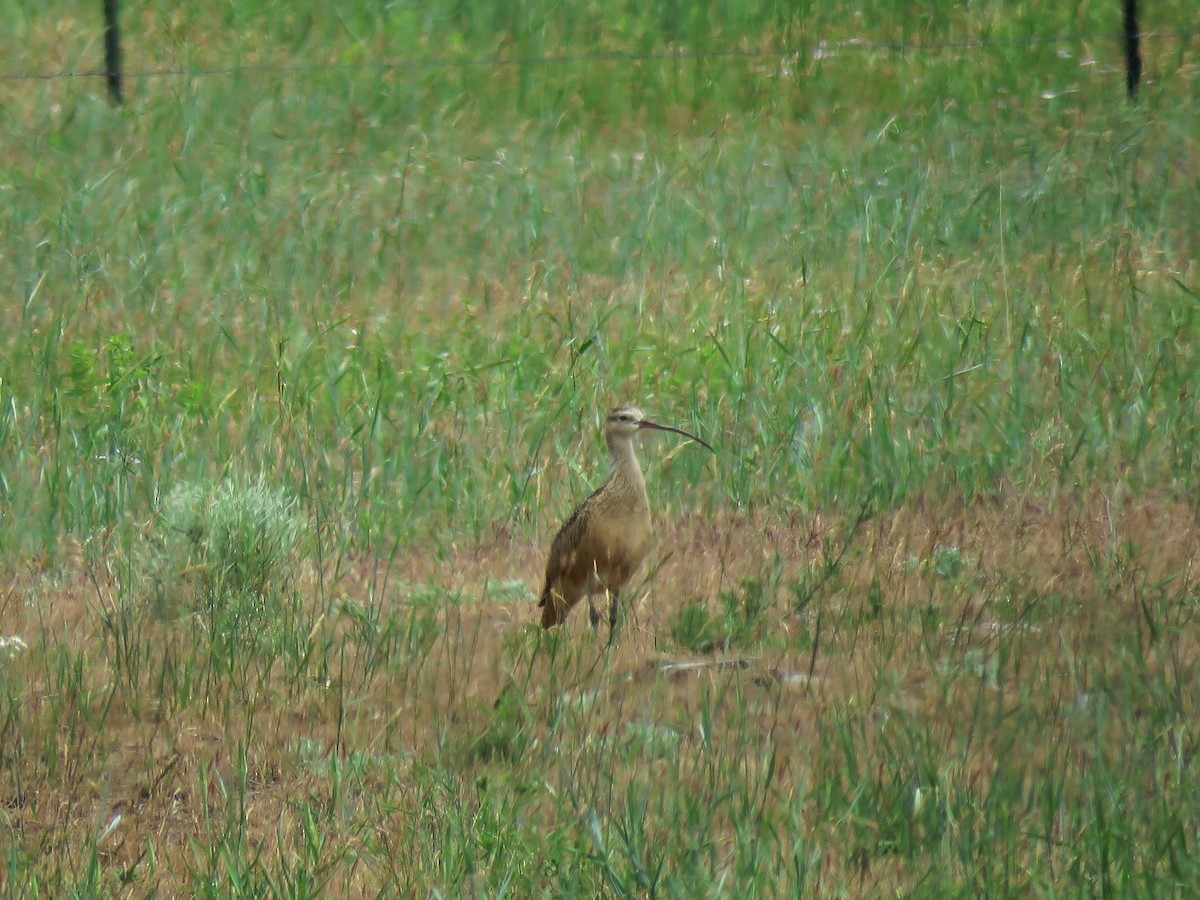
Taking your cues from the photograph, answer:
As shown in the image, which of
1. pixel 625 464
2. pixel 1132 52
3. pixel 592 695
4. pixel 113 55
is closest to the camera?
pixel 592 695

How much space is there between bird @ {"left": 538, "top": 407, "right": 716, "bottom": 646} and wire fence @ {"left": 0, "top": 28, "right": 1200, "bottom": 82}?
782 cm

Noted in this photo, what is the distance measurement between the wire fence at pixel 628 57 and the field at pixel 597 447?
88 mm

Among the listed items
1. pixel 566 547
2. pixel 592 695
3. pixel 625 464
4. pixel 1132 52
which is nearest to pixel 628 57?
pixel 1132 52

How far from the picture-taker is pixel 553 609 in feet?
20.3

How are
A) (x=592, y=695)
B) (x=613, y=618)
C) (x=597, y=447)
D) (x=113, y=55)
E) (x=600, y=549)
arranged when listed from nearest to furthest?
(x=592, y=695)
(x=613, y=618)
(x=600, y=549)
(x=597, y=447)
(x=113, y=55)

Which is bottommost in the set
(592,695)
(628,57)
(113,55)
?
(592,695)

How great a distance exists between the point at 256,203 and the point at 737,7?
5699 millimetres

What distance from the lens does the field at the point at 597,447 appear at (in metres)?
4.39

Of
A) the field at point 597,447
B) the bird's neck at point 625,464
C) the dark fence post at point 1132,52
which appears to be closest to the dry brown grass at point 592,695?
the field at point 597,447

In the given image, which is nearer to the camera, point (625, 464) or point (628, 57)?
point (625, 464)

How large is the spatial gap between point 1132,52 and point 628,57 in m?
4.09

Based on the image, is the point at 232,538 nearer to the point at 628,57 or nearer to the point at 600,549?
the point at 600,549

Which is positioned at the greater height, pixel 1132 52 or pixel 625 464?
pixel 1132 52

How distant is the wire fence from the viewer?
13844 mm
